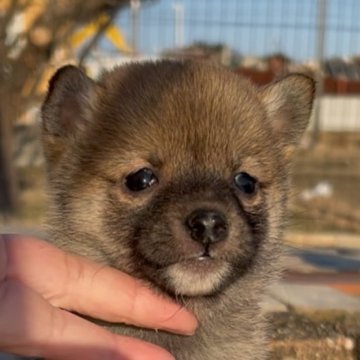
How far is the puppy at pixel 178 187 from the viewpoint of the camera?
2.21 m

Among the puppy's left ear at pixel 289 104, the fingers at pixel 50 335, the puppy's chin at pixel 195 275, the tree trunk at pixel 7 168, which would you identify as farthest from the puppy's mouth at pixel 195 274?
the tree trunk at pixel 7 168

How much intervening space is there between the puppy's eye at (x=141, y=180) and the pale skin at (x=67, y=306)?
27 centimetres

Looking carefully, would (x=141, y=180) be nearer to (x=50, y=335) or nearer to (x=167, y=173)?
(x=167, y=173)

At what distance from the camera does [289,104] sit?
299 centimetres

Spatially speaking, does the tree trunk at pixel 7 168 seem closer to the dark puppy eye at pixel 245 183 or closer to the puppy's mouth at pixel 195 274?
the dark puppy eye at pixel 245 183

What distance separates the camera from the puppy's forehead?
236 cm

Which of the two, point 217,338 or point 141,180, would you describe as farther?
point 217,338

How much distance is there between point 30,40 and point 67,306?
7.03 m

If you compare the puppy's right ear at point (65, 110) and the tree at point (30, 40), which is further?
the tree at point (30, 40)

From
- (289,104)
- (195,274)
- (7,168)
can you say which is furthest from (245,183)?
(7,168)

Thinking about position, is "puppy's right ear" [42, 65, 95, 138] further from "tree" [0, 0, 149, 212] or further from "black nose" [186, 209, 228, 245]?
"tree" [0, 0, 149, 212]

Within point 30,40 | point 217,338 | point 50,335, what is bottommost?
point 217,338

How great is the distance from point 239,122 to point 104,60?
25.5 feet

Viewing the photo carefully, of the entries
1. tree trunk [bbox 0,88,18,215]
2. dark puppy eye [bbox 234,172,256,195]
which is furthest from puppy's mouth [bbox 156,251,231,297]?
tree trunk [bbox 0,88,18,215]
